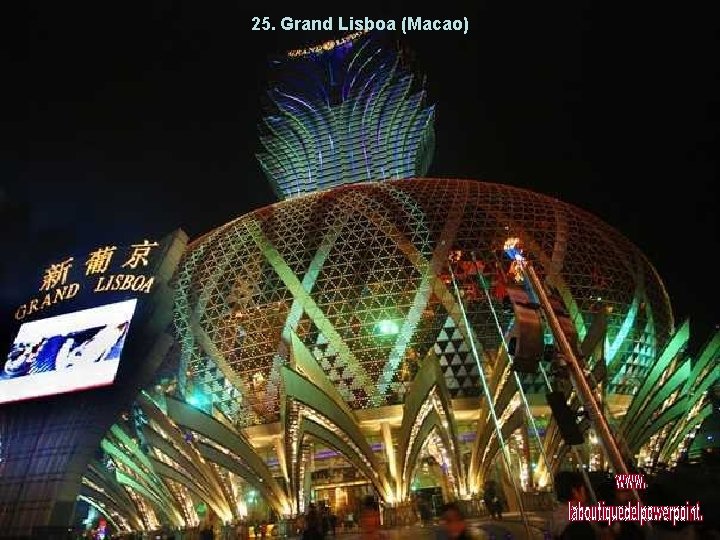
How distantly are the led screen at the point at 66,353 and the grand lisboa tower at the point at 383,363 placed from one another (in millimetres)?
5457

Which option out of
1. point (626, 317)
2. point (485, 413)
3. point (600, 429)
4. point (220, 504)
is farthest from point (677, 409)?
point (600, 429)

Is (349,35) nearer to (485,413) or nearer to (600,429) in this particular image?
(485,413)

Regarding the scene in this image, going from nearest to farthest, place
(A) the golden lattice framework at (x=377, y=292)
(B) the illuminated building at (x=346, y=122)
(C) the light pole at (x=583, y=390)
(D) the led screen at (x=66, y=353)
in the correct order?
(C) the light pole at (x=583, y=390), (D) the led screen at (x=66, y=353), (A) the golden lattice framework at (x=377, y=292), (B) the illuminated building at (x=346, y=122)

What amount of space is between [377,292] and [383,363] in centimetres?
468

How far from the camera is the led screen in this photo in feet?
82.6

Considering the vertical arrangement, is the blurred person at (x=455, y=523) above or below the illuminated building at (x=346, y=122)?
below

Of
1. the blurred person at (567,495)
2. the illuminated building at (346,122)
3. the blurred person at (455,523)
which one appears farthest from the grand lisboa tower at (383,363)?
the blurred person at (455,523)

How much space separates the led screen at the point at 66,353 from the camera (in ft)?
82.6

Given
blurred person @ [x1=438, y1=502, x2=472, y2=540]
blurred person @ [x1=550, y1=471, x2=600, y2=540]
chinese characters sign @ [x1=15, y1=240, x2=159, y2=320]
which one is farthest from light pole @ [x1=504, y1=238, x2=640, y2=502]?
chinese characters sign @ [x1=15, y1=240, x2=159, y2=320]

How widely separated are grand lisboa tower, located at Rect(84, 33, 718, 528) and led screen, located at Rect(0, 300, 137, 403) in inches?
215

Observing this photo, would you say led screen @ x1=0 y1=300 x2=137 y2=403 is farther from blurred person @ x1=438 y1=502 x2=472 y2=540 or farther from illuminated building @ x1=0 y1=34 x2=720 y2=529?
blurred person @ x1=438 y1=502 x2=472 y2=540

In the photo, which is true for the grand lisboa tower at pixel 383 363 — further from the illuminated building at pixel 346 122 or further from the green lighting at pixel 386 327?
the illuminated building at pixel 346 122

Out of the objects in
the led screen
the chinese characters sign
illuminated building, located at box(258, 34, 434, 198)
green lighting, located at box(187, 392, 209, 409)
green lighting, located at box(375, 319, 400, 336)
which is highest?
illuminated building, located at box(258, 34, 434, 198)

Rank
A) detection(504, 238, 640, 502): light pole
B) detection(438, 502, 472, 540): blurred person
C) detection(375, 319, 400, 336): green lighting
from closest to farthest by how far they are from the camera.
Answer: detection(438, 502, 472, 540): blurred person → detection(504, 238, 640, 502): light pole → detection(375, 319, 400, 336): green lighting
